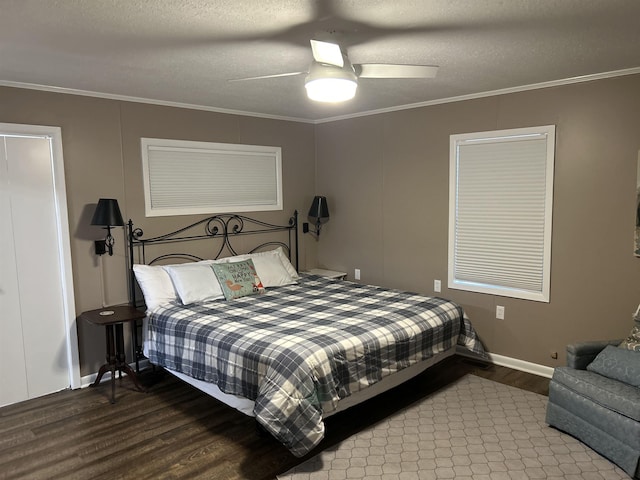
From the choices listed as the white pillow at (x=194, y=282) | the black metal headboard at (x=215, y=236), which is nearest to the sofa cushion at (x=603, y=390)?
the white pillow at (x=194, y=282)

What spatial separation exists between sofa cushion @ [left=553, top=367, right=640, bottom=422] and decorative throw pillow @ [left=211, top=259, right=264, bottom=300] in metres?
2.52

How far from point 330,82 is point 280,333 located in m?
1.63

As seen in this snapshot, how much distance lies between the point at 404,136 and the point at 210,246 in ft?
7.42

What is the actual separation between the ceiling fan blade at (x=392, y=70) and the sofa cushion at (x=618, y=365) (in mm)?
2063

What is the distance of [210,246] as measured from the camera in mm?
4785

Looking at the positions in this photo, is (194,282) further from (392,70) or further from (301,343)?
(392,70)

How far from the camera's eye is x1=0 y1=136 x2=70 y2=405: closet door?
357cm

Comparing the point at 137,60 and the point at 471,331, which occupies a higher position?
the point at 137,60

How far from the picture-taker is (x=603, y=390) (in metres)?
2.77

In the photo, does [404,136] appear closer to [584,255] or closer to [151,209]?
[584,255]

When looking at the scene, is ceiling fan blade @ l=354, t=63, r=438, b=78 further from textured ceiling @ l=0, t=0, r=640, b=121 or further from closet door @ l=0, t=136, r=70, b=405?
closet door @ l=0, t=136, r=70, b=405

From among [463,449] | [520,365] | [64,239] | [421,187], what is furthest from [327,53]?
[520,365]

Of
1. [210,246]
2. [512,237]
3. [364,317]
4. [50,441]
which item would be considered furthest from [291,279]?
[50,441]

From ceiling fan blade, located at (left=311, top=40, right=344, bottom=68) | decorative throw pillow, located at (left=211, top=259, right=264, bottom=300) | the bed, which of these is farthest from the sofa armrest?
decorative throw pillow, located at (left=211, top=259, right=264, bottom=300)
